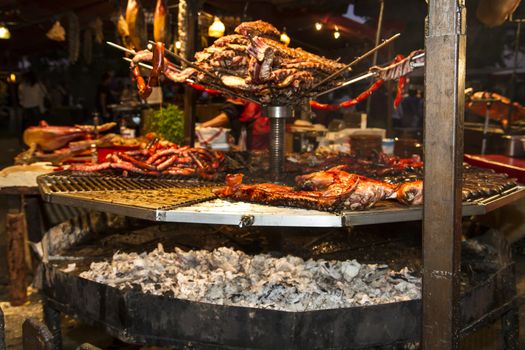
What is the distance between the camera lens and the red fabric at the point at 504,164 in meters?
5.89

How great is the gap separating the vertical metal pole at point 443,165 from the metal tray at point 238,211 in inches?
25.3

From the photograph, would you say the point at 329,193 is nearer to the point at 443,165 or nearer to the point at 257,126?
the point at 443,165

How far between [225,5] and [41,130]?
15.8 ft

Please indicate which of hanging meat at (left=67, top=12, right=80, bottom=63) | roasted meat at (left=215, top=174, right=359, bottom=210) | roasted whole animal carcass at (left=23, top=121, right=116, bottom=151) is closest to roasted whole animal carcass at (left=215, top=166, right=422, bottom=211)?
roasted meat at (left=215, top=174, right=359, bottom=210)

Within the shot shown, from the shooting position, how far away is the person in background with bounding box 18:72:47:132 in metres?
18.0

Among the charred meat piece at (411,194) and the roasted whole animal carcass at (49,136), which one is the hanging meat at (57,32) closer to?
the roasted whole animal carcass at (49,136)

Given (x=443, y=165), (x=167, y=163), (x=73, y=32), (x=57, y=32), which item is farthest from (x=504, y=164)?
(x=73, y=32)

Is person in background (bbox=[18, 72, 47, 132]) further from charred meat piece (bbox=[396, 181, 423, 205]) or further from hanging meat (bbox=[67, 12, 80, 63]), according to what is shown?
charred meat piece (bbox=[396, 181, 423, 205])

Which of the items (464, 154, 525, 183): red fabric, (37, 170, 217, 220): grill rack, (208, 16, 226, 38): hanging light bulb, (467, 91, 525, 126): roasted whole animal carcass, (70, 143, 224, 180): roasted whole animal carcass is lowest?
(37, 170, 217, 220): grill rack

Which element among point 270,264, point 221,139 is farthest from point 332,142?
point 270,264

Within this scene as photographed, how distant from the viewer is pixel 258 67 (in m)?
3.88

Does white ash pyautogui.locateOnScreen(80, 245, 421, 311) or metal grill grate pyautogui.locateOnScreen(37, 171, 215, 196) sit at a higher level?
metal grill grate pyautogui.locateOnScreen(37, 171, 215, 196)

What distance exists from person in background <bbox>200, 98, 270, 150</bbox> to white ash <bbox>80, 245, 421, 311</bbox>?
4349 millimetres

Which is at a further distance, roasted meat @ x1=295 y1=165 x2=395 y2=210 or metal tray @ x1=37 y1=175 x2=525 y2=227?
roasted meat @ x1=295 y1=165 x2=395 y2=210
